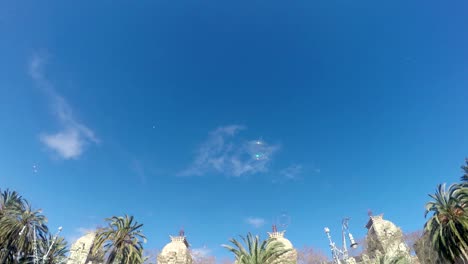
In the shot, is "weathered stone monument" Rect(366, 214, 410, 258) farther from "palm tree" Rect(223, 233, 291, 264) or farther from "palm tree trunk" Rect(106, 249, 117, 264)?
"palm tree trunk" Rect(106, 249, 117, 264)

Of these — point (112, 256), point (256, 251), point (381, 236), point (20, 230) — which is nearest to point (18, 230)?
point (20, 230)

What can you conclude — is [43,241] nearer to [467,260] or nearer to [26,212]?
[26,212]

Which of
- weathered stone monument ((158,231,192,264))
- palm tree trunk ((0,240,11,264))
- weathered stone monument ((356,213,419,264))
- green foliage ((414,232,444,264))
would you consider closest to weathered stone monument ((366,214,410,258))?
weathered stone monument ((356,213,419,264))

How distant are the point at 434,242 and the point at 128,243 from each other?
29.2m

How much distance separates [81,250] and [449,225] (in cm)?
4776

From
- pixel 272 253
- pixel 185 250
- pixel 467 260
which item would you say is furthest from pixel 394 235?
pixel 185 250

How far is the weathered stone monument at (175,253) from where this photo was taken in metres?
43.1

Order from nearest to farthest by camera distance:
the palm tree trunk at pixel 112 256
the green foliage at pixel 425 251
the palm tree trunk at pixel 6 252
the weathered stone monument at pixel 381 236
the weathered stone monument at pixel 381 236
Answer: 1. the palm tree trunk at pixel 6 252
2. the palm tree trunk at pixel 112 256
3. the green foliage at pixel 425 251
4. the weathered stone monument at pixel 381 236
5. the weathered stone monument at pixel 381 236

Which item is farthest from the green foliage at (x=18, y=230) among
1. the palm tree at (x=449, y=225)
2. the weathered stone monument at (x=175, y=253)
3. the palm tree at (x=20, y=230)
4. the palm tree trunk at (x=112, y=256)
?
the palm tree at (x=449, y=225)

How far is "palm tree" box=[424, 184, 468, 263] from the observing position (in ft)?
76.2

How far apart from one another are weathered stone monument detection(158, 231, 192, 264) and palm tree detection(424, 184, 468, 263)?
33.7 m

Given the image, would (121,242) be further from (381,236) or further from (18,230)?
(381,236)

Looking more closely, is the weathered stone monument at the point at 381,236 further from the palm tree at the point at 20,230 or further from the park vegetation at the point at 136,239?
the palm tree at the point at 20,230

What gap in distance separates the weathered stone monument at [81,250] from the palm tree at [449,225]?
43719mm
